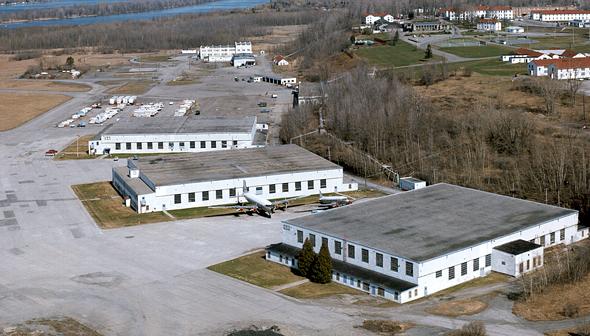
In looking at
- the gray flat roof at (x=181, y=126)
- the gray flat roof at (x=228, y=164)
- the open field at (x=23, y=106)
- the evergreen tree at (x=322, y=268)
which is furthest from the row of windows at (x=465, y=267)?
the open field at (x=23, y=106)

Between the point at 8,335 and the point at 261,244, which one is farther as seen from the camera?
the point at 261,244

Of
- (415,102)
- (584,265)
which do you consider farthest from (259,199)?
(415,102)

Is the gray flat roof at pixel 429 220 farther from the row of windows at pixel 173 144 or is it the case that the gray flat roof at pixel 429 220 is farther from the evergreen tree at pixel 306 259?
the row of windows at pixel 173 144

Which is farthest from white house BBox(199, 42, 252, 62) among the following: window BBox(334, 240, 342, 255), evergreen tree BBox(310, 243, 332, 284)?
evergreen tree BBox(310, 243, 332, 284)

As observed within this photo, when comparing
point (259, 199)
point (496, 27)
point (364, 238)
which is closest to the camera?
point (364, 238)

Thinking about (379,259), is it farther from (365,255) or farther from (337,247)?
(337,247)

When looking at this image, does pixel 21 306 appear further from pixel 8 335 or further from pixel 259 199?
pixel 259 199
